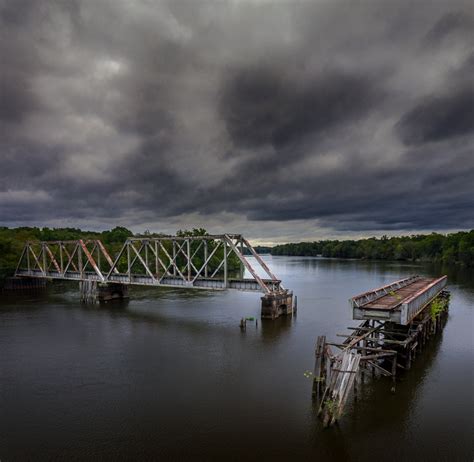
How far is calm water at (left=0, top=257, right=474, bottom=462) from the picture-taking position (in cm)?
1520

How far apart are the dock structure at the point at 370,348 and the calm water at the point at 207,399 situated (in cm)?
108

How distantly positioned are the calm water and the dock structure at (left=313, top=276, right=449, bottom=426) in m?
1.08

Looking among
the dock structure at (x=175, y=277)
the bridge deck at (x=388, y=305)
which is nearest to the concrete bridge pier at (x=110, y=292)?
the dock structure at (x=175, y=277)

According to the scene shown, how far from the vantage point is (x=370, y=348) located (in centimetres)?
1997

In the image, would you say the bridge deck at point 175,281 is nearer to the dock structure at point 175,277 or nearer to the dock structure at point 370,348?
the dock structure at point 175,277

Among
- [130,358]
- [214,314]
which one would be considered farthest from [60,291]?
[130,358]

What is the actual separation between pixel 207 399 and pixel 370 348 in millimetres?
10134

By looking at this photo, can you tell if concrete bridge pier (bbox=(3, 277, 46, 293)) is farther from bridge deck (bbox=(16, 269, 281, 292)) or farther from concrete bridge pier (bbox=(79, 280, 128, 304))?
concrete bridge pier (bbox=(79, 280, 128, 304))

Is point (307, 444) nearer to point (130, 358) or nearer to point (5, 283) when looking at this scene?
point (130, 358)

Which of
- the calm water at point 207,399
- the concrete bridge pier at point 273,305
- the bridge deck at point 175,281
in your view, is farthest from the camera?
the bridge deck at point 175,281

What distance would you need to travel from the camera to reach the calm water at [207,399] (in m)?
15.2

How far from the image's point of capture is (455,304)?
168ft

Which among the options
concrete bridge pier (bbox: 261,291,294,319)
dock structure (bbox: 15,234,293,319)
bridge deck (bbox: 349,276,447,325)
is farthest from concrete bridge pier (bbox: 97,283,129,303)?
bridge deck (bbox: 349,276,447,325)

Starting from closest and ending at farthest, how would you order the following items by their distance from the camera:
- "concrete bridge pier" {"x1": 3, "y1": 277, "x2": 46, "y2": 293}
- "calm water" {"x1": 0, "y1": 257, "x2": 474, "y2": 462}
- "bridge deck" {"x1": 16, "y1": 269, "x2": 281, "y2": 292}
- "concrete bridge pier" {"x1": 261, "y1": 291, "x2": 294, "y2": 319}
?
"calm water" {"x1": 0, "y1": 257, "x2": 474, "y2": 462} → "concrete bridge pier" {"x1": 261, "y1": 291, "x2": 294, "y2": 319} → "bridge deck" {"x1": 16, "y1": 269, "x2": 281, "y2": 292} → "concrete bridge pier" {"x1": 3, "y1": 277, "x2": 46, "y2": 293}
